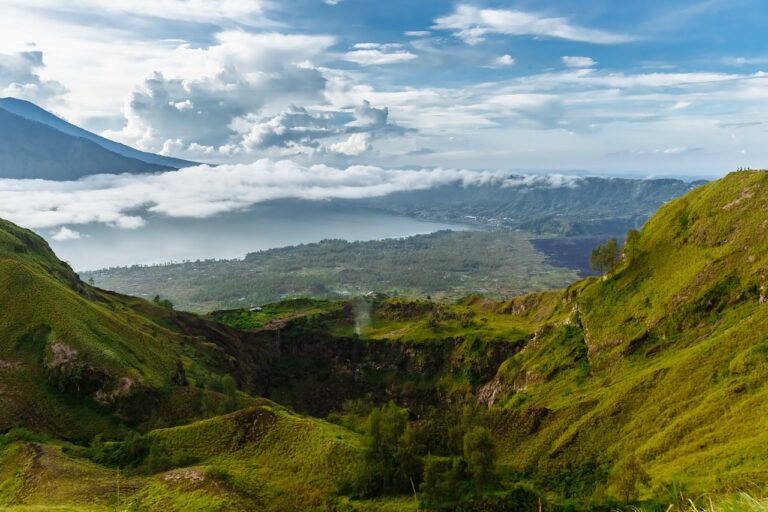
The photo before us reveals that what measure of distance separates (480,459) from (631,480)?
13.3 metres

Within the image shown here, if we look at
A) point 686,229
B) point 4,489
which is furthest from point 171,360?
point 686,229

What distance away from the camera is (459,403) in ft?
362

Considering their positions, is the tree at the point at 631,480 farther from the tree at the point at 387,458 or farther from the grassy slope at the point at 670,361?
the tree at the point at 387,458

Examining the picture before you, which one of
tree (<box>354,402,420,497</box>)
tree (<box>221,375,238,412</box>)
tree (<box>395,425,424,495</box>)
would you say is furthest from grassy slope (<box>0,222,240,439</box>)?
tree (<box>395,425,424,495</box>)

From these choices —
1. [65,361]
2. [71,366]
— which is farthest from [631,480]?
[65,361]

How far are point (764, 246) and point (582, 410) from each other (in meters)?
40.1

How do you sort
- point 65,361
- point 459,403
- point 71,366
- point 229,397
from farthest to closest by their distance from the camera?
point 459,403 < point 229,397 < point 65,361 < point 71,366

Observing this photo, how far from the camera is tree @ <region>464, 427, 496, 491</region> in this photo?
45.9m

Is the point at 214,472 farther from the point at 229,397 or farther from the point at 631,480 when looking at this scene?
the point at 631,480

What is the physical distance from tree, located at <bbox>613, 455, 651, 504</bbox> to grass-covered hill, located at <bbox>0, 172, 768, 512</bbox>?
0.21 meters

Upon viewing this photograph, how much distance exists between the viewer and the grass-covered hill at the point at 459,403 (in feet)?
152

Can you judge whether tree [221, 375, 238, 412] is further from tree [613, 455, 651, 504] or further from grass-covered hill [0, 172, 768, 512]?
tree [613, 455, 651, 504]

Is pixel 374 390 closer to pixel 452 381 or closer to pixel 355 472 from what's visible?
pixel 452 381

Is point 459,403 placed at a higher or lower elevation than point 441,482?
lower
